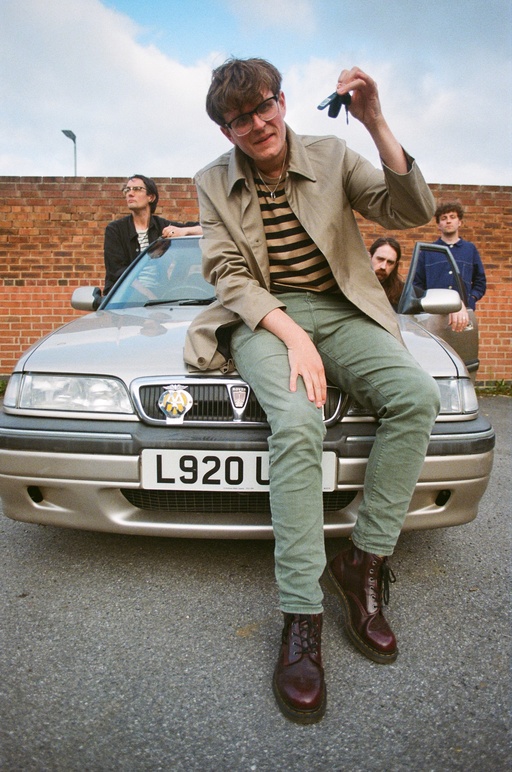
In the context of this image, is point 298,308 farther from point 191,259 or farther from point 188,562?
point 191,259

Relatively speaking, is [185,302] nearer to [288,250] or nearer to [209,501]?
[288,250]

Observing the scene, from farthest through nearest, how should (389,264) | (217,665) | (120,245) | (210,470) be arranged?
(120,245), (389,264), (210,470), (217,665)

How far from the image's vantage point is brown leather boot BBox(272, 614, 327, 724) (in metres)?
1.50

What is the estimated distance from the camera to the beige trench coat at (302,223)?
2080mm

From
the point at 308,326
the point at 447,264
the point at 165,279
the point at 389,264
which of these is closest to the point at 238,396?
the point at 308,326

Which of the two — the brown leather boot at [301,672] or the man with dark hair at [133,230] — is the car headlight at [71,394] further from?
the man with dark hair at [133,230]

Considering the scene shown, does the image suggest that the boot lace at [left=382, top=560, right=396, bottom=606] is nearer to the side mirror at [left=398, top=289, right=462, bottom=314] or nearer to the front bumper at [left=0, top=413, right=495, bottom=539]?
the front bumper at [left=0, top=413, right=495, bottom=539]

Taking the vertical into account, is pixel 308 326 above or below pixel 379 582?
above

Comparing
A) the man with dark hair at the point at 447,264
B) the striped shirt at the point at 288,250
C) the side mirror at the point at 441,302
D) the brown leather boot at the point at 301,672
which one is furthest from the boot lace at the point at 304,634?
the man with dark hair at the point at 447,264

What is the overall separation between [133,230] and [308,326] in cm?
250

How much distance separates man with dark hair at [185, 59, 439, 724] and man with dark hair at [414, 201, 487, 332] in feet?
7.96

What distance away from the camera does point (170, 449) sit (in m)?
1.98

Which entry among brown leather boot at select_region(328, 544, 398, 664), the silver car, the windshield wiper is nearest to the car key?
the silver car

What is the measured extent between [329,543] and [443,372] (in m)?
0.86
